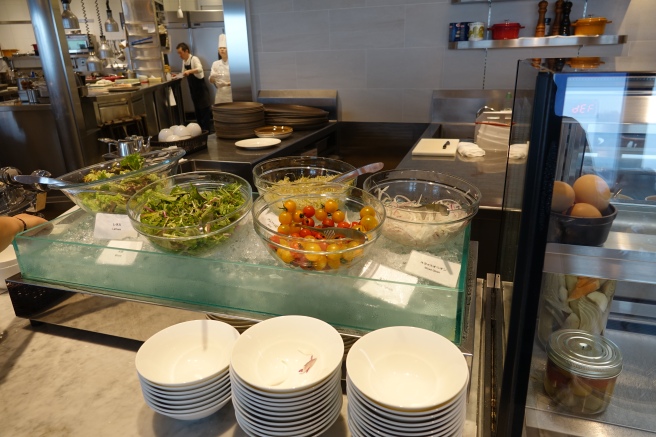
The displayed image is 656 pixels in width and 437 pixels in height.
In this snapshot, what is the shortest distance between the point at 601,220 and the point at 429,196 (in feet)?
1.84

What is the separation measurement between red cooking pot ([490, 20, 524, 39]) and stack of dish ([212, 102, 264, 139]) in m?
1.68

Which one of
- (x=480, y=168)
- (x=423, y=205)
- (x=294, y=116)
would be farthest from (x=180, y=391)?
(x=294, y=116)

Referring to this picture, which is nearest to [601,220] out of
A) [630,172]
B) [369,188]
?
[630,172]

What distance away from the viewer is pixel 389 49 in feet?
10.9

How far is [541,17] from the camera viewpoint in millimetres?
2873

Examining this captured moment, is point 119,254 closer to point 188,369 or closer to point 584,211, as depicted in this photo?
point 188,369

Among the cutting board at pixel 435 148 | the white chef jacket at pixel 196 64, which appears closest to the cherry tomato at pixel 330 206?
the cutting board at pixel 435 148

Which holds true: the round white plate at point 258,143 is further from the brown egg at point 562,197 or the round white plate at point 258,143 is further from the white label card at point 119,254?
the brown egg at point 562,197

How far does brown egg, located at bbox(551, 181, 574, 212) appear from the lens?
677 millimetres

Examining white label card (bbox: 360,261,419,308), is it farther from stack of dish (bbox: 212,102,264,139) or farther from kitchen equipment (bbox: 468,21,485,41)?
kitchen equipment (bbox: 468,21,485,41)

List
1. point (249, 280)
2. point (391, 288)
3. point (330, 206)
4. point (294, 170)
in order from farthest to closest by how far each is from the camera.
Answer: point (294, 170) → point (330, 206) → point (249, 280) → point (391, 288)

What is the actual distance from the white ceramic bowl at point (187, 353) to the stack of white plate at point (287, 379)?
0.23ft

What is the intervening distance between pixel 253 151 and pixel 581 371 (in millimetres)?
2032

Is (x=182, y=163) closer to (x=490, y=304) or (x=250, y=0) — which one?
(x=490, y=304)
